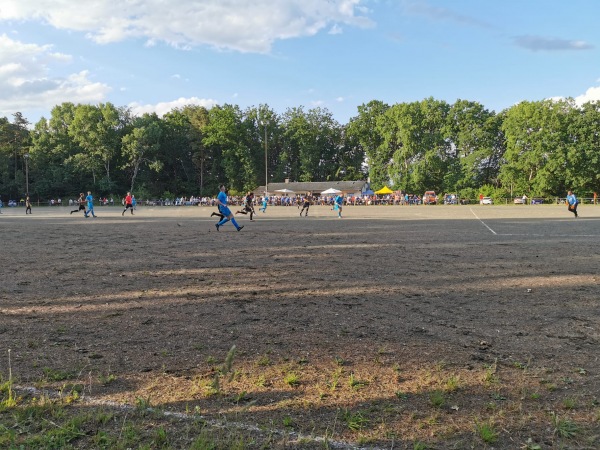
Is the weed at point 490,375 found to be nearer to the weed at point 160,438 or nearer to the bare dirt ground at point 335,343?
the bare dirt ground at point 335,343

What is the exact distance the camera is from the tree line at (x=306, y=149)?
68.4m

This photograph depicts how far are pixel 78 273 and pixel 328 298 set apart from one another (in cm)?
551

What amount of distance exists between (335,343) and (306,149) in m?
86.0

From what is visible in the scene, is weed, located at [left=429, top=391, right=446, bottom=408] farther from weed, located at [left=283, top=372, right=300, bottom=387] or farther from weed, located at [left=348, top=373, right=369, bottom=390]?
weed, located at [left=283, top=372, right=300, bottom=387]

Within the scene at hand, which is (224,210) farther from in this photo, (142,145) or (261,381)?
(142,145)

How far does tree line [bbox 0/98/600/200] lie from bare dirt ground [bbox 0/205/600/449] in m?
66.1

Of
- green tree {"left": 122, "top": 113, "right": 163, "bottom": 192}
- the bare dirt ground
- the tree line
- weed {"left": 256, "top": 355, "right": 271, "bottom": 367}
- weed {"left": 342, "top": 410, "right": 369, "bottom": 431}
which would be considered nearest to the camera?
weed {"left": 342, "top": 410, "right": 369, "bottom": 431}

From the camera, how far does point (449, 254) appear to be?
41.3ft

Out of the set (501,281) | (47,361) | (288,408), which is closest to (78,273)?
(47,361)

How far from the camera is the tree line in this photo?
68.4 metres

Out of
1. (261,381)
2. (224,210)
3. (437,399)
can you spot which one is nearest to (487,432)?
(437,399)

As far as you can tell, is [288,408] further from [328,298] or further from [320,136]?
[320,136]

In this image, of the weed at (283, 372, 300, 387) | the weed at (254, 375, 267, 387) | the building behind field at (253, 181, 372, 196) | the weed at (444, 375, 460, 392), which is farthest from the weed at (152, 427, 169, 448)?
the building behind field at (253, 181, 372, 196)

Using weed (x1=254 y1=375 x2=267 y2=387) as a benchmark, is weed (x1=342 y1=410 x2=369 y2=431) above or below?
below
